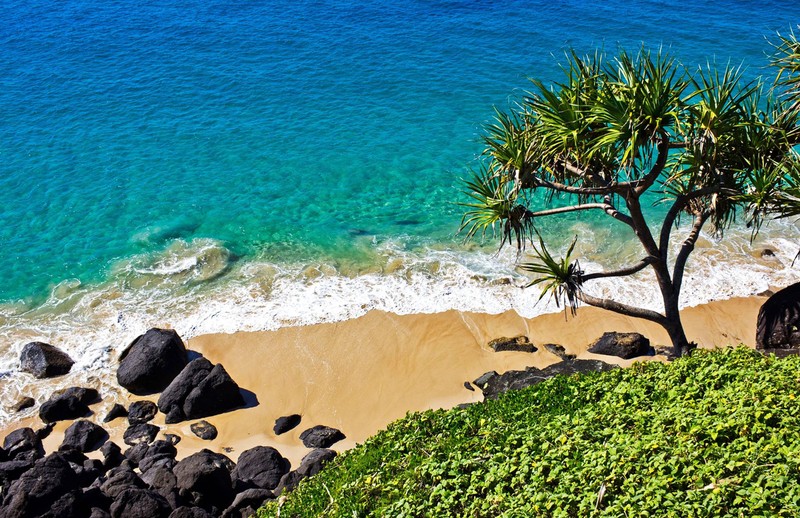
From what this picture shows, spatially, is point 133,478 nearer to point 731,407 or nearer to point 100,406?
point 100,406

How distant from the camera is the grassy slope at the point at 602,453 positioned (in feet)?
27.2

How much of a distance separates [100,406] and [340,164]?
14.1 m

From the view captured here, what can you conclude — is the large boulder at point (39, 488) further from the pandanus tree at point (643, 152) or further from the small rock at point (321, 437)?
the pandanus tree at point (643, 152)

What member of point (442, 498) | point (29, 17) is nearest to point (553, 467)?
point (442, 498)

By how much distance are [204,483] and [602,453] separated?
7.18 meters

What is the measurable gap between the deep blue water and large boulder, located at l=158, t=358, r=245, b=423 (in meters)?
5.81

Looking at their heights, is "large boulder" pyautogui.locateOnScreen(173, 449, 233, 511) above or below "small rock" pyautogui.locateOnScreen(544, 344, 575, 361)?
below

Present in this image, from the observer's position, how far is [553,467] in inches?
366

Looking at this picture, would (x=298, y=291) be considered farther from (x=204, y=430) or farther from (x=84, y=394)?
(x=84, y=394)

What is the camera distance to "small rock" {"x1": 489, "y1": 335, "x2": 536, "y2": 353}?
17594 mm

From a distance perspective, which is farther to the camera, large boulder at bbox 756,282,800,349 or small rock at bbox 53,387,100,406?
small rock at bbox 53,387,100,406

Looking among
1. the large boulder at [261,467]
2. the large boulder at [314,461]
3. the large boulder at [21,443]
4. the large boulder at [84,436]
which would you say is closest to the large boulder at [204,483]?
the large boulder at [261,467]

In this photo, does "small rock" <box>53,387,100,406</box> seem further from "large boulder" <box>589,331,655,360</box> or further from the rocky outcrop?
"large boulder" <box>589,331,655,360</box>

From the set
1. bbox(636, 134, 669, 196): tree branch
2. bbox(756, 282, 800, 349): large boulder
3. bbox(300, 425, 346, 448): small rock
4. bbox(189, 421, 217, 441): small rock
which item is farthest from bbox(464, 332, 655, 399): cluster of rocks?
bbox(189, 421, 217, 441): small rock
